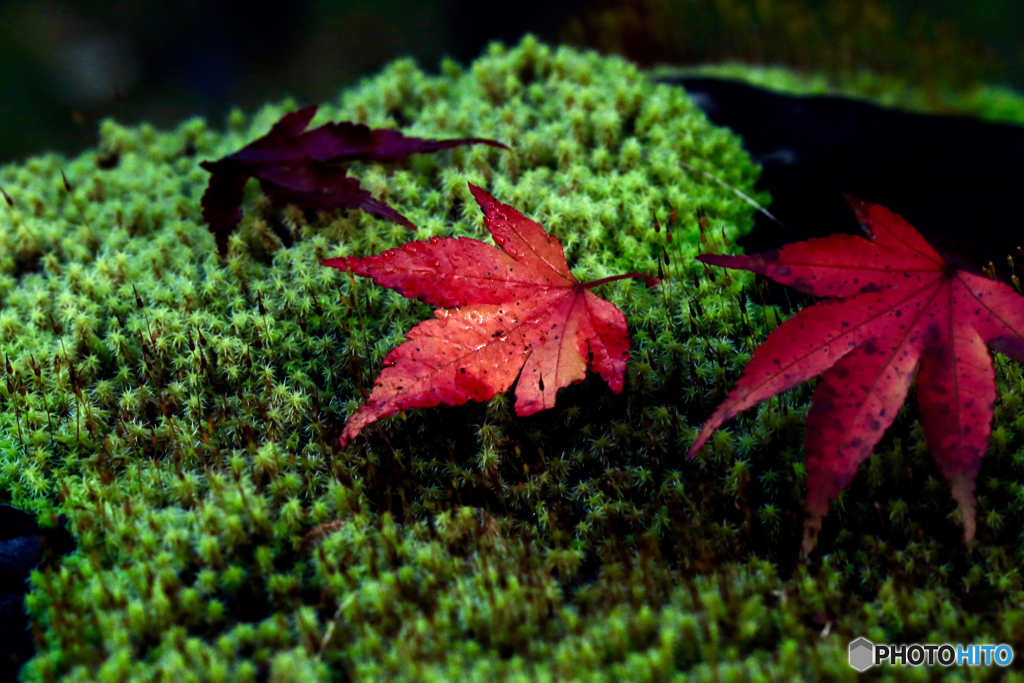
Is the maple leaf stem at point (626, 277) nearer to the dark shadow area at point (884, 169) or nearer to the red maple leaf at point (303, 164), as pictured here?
the dark shadow area at point (884, 169)

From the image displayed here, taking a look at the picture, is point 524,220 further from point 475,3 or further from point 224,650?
point 475,3

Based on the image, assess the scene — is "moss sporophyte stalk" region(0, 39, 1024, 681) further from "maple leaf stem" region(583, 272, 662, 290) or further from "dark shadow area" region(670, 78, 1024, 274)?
"dark shadow area" region(670, 78, 1024, 274)

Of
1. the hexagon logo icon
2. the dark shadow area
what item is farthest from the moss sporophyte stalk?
the dark shadow area

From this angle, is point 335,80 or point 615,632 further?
point 335,80

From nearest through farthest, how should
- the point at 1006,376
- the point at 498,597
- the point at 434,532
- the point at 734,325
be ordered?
the point at 498,597
the point at 434,532
the point at 1006,376
the point at 734,325

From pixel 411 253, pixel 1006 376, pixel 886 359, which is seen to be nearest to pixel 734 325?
pixel 886 359

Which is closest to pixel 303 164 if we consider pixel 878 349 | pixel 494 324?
pixel 494 324

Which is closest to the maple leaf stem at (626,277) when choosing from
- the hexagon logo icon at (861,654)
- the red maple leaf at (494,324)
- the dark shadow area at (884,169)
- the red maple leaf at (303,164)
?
the red maple leaf at (494,324)
